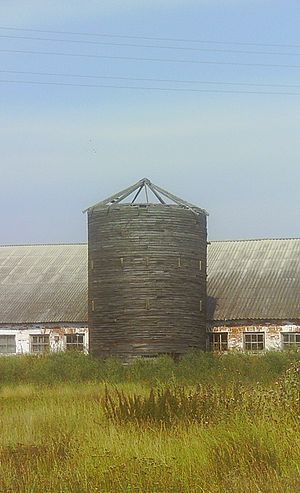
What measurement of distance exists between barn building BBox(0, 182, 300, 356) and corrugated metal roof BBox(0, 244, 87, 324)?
0.04 m

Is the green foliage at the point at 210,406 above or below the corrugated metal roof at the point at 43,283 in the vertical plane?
below

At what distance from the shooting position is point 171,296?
2906 cm

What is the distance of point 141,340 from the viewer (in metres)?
28.9

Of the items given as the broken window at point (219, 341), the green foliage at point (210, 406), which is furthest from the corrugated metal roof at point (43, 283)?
the green foliage at point (210, 406)

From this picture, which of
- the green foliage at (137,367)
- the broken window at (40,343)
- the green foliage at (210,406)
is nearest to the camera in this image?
the green foliage at (210,406)

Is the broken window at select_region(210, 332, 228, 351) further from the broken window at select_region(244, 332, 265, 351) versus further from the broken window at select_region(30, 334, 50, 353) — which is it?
the broken window at select_region(30, 334, 50, 353)

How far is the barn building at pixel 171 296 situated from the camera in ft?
95.7

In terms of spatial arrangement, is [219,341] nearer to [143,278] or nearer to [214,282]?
[214,282]

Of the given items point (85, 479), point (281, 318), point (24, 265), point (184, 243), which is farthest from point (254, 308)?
point (85, 479)

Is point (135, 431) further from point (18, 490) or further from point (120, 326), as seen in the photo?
point (120, 326)

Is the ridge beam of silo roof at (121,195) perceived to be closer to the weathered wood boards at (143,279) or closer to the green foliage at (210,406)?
the weathered wood boards at (143,279)

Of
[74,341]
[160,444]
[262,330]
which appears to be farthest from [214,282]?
[160,444]

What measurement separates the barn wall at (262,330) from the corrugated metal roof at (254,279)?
1.25ft

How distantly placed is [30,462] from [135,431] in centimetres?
202
